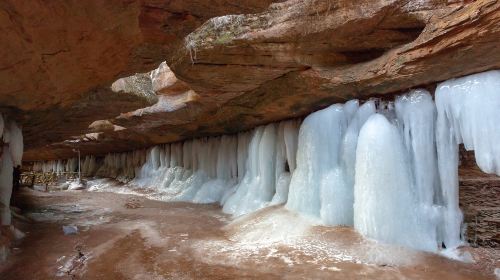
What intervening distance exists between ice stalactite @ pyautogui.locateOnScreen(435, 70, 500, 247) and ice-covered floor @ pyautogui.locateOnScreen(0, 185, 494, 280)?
32.0 inches

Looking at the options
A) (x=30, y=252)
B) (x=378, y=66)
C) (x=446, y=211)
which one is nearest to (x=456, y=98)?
(x=378, y=66)

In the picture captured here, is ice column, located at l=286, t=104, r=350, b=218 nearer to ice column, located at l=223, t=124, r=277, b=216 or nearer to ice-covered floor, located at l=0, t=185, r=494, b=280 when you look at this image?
ice-covered floor, located at l=0, t=185, r=494, b=280

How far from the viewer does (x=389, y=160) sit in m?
5.74

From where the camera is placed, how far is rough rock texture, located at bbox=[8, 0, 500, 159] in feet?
14.5

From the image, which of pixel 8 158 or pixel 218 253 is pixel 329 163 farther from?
pixel 8 158

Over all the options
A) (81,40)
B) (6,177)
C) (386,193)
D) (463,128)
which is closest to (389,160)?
(386,193)

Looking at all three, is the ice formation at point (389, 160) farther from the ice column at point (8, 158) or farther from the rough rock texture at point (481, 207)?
the ice column at point (8, 158)

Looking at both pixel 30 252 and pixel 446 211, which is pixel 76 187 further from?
pixel 446 211

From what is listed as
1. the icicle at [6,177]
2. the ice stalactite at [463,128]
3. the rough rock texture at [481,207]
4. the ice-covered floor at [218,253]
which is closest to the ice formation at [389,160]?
the ice stalactite at [463,128]

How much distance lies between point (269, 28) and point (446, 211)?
4177mm

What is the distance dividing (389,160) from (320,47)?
7.52 ft

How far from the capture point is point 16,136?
6.85 m

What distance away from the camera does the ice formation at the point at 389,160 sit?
205 inches

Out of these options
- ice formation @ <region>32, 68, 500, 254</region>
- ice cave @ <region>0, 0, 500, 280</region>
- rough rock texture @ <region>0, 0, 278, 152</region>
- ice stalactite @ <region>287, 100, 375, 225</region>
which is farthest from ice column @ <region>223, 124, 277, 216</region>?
rough rock texture @ <region>0, 0, 278, 152</region>
